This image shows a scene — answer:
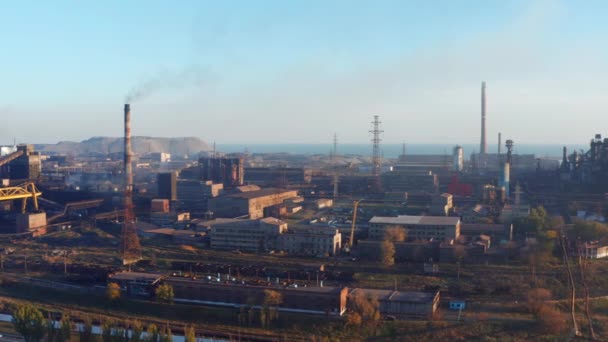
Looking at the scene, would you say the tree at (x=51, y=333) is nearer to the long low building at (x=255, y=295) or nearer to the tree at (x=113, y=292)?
the tree at (x=113, y=292)

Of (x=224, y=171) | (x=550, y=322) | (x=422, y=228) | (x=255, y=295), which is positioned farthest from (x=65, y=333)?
(x=224, y=171)

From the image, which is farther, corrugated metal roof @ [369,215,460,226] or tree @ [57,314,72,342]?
corrugated metal roof @ [369,215,460,226]

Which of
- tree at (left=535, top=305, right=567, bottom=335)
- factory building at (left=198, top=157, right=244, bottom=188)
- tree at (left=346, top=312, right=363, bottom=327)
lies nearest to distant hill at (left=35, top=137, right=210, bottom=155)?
factory building at (left=198, top=157, right=244, bottom=188)

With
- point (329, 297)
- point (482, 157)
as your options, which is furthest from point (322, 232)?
point (482, 157)

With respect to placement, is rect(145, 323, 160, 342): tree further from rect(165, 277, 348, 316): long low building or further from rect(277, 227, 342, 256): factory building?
rect(277, 227, 342, 256): factory building

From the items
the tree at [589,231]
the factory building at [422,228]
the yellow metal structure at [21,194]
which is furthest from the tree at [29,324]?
the tree at [589,231]

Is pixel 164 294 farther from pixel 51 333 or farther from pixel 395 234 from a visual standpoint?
pixel 395 234

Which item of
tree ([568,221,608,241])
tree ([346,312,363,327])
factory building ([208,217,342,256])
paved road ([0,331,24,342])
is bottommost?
paved road ([0,331,24,342])
